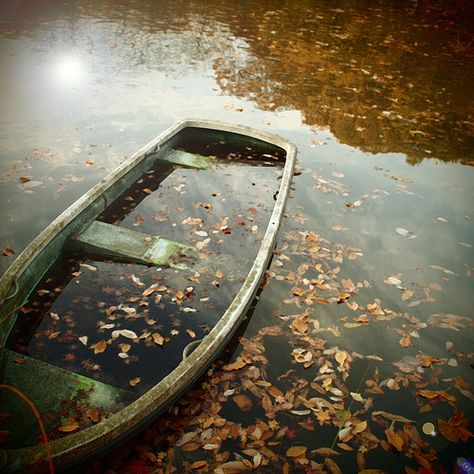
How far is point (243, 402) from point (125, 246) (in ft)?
6.76

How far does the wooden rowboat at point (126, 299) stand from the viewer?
2600 mm

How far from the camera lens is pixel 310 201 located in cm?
574

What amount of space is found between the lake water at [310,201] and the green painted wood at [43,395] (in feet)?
1.36

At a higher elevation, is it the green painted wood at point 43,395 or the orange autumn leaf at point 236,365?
the green painted wood at point 43,395

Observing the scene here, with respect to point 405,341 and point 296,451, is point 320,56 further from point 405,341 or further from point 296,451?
point 296,451

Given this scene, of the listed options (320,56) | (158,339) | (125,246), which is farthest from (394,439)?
(320,56)

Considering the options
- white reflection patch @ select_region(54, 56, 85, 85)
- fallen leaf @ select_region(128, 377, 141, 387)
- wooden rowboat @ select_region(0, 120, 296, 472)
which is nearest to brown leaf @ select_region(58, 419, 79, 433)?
wooden rowboat @ select_region(0, 120, 296, 472)

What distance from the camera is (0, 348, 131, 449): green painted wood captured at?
2576 mm

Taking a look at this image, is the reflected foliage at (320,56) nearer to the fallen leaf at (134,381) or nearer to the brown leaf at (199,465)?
the fallen leaf at (134,381)

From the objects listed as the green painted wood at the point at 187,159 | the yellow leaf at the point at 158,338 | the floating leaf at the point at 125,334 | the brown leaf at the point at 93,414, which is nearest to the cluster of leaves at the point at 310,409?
the brown leaf at the point at 93,414

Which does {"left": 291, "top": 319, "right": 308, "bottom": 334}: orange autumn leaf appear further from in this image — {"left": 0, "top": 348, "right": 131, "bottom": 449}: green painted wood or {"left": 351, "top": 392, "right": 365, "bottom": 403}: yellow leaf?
{"left": 0, "top": 348, "right": 131, "bottom": 449}: green painted wood

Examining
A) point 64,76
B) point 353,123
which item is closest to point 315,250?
point 353,123

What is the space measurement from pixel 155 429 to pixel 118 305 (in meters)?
1.32

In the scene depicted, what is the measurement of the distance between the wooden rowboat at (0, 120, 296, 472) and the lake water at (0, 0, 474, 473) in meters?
0.44
